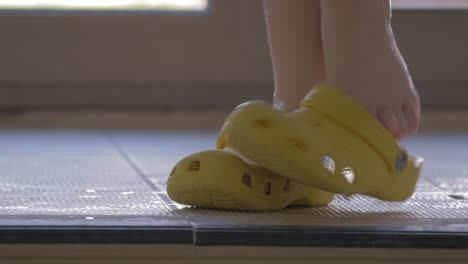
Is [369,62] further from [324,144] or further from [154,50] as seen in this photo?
[154,50]

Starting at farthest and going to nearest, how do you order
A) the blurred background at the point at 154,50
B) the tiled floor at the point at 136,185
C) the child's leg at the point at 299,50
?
the blurred background at the point at 154,50 < the child's leg at the point at 299,50 < the tiled floor at the point at 136,185

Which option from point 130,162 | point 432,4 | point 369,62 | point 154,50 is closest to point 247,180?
point 369,62

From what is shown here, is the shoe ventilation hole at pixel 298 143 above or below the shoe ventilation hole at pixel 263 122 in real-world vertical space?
below

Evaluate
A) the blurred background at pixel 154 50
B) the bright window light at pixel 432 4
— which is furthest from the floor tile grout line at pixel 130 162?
the bright window light at pixel 432 4

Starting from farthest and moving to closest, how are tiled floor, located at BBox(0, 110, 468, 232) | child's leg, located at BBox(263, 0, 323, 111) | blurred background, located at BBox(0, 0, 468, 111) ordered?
blurred background, located at BBox(0, 0, 468, 111) → child's leg, located at BBox(263, 0, 323, 111) → tiled floor, located at BBox(0, 110, 468, 232)

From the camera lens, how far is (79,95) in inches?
71.2

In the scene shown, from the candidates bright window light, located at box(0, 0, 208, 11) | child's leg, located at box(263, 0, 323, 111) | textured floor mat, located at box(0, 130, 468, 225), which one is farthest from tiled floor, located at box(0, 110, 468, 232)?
bright window light, located at box(0, 0, 208, 11)

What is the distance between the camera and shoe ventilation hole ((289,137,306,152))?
0.69m

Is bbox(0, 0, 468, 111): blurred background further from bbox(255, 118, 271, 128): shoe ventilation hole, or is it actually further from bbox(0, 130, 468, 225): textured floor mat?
bbox(255, 118, 271, 128): shoe ventilation hole

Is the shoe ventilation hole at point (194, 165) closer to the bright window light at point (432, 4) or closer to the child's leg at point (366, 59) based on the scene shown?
the child's leg at point (366, 59)

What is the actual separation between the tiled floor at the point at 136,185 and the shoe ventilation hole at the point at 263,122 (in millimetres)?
77

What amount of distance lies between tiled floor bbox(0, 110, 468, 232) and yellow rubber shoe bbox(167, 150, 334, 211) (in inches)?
0.5

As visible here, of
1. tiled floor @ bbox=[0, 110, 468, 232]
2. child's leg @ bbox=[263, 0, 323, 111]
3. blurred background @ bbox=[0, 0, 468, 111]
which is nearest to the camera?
tiled floor @ bbox=[0, 110, 468, 232]

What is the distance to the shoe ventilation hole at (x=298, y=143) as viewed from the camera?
0.69 m
